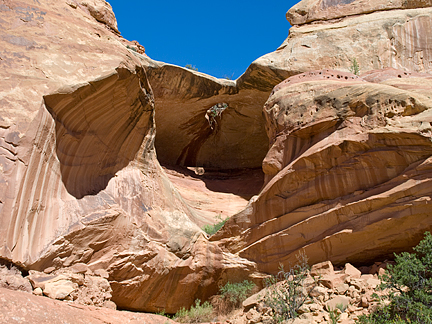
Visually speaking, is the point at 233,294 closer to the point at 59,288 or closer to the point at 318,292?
the point at 318,292

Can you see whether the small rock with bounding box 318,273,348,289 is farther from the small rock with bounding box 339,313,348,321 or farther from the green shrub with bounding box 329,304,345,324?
the small rock with bounding box 339,313,348,321

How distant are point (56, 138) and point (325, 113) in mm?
5853

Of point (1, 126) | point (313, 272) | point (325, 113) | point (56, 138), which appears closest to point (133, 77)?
point (56, 138)

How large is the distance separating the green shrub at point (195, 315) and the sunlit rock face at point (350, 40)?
862 cm

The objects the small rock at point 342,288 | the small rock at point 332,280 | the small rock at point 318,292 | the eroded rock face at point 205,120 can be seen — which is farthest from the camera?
the eroded rock face at point 205,120

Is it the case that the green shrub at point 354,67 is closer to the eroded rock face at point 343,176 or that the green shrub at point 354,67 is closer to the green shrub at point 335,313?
the eroded rock face at point 343,176

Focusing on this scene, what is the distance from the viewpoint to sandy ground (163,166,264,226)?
13.7 metres

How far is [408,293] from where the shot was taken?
623 cm

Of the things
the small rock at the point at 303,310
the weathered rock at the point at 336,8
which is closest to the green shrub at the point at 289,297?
the small rock at the point at 303,310

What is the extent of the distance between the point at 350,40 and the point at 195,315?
34.5 feet

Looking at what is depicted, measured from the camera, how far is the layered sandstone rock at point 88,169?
6535mm

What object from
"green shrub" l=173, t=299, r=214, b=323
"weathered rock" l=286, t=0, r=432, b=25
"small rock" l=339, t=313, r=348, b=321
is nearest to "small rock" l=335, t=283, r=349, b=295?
"small rock" l=339, t=313, r=348, b=321

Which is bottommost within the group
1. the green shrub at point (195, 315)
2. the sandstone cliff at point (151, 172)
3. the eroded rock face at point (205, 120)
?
the green shrub at point (195, 315)

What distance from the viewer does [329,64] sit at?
44.4 ft
